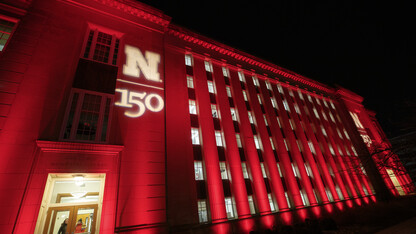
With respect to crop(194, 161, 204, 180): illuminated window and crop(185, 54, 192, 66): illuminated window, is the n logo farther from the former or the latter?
crop(194, 161, 204, 180): illuminated window

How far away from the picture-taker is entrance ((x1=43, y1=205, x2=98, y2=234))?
31.5 feet

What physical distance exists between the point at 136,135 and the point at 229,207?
388 inches

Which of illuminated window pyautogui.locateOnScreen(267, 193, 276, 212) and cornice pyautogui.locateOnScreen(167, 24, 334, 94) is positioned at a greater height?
cornice pyautogui.locateOnScreen(167, 24, 334, 94)

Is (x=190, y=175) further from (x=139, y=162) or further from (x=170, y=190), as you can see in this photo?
(x=139, y=162)

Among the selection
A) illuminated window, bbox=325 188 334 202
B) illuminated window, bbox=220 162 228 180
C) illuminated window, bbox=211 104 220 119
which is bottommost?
illuminated window, bbox=325 188 334 202

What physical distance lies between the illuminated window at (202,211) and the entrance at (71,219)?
7081mm

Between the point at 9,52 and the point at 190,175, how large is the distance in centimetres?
1477

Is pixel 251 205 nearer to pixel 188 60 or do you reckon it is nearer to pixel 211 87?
pixel 211 87

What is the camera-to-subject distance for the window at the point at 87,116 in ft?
36.8

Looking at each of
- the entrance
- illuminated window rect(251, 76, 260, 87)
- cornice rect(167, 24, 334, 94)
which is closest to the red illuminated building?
the entrance

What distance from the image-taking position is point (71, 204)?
10.1 meters

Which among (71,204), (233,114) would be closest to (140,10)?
Answer: (233,114)

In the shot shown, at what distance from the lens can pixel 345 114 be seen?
35812 mm

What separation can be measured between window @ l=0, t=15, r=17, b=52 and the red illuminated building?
10 cm
